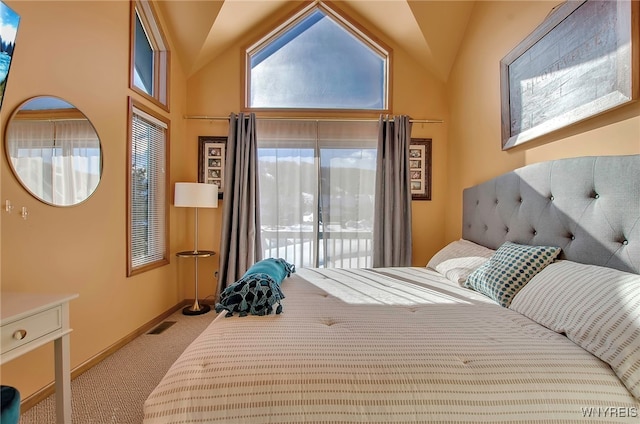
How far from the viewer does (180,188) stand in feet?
9.55

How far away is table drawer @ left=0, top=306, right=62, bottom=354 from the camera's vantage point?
1.15m

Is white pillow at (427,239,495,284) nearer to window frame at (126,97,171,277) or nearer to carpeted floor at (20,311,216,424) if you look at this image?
carpeted floor at (20,311,216,424)

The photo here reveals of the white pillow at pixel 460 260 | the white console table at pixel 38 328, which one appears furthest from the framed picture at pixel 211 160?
the white pillow at pixel 460 260

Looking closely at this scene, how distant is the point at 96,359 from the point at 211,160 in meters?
2.08

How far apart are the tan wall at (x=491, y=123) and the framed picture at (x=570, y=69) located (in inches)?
3.1

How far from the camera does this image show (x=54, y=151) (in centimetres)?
178

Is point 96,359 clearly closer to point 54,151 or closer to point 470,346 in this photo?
point 54,151

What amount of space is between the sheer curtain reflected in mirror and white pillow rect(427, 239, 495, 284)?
1.01 meters

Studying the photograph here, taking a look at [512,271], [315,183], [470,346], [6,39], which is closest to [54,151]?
[6,39]

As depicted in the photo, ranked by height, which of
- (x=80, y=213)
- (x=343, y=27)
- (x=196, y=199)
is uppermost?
(x=343, y=27)

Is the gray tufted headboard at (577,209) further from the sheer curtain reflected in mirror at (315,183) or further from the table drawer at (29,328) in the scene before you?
the table drawer at (29,328)

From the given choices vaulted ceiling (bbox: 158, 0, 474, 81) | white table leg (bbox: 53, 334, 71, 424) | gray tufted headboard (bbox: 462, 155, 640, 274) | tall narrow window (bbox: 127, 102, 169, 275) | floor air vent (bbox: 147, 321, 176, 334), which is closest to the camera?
gray tufted headboard (bbox: 462, 155, 640, 274)

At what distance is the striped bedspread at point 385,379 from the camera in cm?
85

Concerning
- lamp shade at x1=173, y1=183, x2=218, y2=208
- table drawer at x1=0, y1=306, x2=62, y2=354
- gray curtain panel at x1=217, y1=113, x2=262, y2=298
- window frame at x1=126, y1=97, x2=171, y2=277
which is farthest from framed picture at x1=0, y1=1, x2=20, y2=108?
gray curtain panel at x1=217, y1=113, x2=262, y2=298
